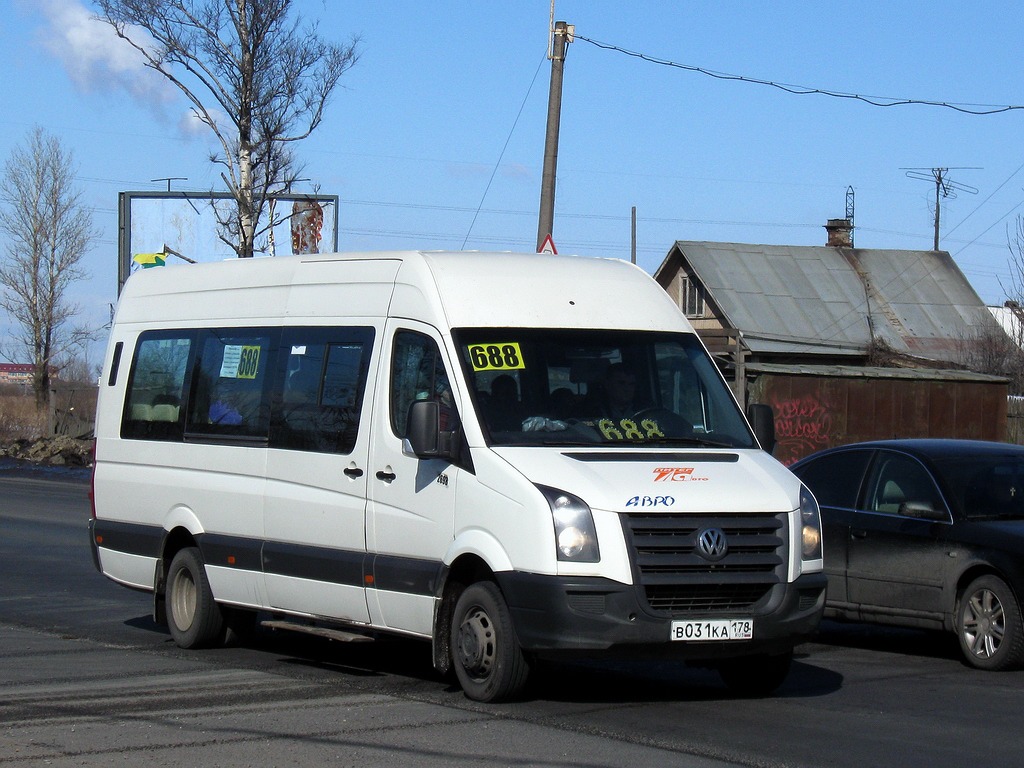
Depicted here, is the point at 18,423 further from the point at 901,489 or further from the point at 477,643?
the point at 477,643

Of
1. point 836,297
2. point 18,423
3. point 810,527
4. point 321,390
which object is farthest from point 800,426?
point 18,423

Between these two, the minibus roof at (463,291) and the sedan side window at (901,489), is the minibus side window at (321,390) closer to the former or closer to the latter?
the minibus roof at (463,291)

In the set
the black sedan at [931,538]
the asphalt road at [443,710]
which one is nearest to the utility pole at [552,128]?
the black sedan at [931,538]

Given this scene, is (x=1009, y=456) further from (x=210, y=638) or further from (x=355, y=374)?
(x=210, y=638)

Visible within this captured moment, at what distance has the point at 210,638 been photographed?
998 centimetres

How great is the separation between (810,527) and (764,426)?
1.00 m

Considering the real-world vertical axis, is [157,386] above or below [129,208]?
below

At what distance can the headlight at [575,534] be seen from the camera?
23.5 ft

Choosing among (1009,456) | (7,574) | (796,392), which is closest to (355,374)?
(1009,456)

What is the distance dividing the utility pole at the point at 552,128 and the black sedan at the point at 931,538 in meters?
8.90

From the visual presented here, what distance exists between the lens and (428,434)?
25.3ft

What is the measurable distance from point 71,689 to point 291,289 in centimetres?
294

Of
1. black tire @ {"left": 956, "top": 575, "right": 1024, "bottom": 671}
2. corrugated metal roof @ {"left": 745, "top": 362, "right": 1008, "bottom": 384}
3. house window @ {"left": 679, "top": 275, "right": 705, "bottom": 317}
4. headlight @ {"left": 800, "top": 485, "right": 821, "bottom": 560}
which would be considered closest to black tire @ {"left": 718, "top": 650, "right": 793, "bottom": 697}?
headlight @ {"left": 800, "top": 485, "right": 821, "bottom": 560}

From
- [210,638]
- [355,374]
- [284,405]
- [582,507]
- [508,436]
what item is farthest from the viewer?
[210,638]
